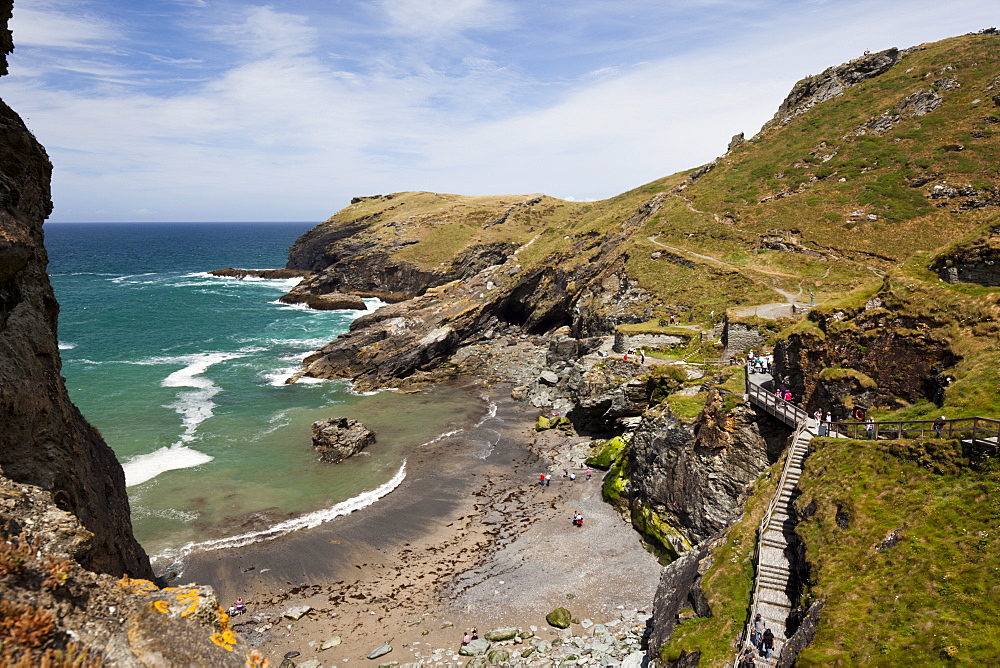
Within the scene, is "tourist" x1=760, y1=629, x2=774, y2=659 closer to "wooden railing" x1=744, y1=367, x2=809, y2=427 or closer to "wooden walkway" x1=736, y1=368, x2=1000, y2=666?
"wooden walkway" x1=736, y1=368, x2=1000, y2=666

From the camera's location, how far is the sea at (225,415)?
35.6 m

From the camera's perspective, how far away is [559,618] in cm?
2448

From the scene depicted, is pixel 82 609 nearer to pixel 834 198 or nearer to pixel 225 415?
pixel 225 415

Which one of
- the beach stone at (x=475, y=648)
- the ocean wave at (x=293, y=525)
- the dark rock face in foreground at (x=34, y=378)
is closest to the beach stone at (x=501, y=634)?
the beach stone at (x=475, y=648)

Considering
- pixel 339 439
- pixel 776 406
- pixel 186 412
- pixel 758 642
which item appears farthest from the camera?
pixel 186 412

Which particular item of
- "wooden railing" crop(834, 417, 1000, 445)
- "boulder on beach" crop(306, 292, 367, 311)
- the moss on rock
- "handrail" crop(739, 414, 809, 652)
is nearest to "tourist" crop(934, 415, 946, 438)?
"wooden railing" crop(834, 417, 1000, 445)

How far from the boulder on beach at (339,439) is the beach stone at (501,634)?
22495 millimetres

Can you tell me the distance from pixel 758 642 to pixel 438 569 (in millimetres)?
18216

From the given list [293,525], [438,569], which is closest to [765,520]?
[438,569]

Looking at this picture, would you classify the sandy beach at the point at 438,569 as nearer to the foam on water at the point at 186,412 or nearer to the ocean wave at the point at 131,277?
the foam on water at the point at 186,412

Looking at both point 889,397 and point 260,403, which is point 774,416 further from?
point 260,403

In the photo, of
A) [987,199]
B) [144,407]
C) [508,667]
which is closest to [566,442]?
[508,667]

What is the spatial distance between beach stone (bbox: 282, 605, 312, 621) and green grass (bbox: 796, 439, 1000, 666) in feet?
74.6

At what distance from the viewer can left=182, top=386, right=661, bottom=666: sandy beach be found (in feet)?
82.4
